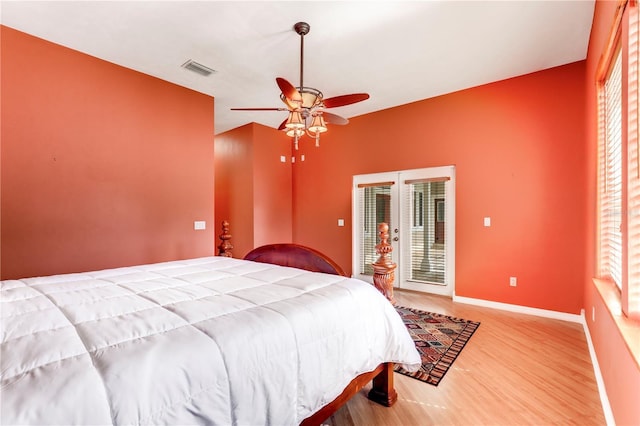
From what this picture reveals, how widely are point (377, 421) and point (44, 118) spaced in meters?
3.86

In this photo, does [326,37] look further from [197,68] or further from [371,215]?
[371,215]

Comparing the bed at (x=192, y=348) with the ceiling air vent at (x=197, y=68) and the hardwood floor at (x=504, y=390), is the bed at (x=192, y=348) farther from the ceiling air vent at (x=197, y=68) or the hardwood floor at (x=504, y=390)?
the ceiling air vent at (x=197, y=68)

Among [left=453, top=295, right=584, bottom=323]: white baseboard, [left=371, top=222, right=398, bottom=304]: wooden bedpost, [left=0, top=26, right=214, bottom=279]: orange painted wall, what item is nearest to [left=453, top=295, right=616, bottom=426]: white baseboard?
[left=453, top=295, right=584, bottom=323]: white baseboard

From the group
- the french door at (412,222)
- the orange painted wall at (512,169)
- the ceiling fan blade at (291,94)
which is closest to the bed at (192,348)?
the ceiling fan blade at (291,94)

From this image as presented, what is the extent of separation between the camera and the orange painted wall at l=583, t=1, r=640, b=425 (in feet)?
4.19

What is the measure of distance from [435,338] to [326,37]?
305 centimetres

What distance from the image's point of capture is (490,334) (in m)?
2.99

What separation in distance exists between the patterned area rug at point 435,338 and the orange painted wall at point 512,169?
3.03 feet

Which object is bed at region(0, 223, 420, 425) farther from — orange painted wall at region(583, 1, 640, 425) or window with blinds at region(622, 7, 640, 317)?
window with blinds at region(622, 7, 640, 317)

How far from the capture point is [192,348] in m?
0.98

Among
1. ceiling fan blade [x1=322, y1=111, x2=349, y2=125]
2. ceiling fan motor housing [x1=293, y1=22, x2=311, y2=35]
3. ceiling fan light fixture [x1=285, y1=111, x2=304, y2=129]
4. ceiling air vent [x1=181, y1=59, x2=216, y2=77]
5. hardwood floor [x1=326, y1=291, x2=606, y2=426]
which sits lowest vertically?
hardwood floor [x1=326, y1=291, x2=606, y2=426]

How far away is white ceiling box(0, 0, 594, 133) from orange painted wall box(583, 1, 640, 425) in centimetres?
50

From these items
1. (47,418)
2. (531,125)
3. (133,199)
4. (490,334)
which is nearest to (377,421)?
(47,418)

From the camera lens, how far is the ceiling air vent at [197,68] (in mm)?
3344
